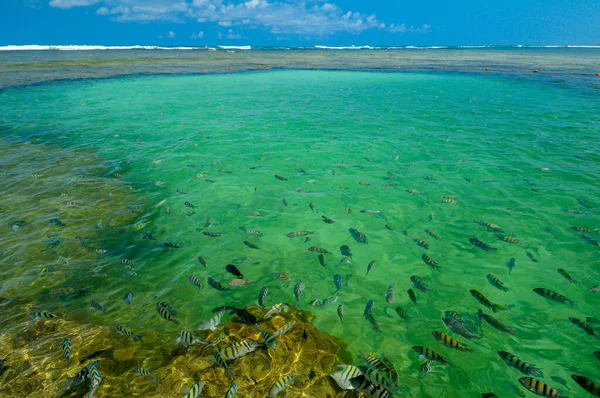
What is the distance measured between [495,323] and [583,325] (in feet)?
4.84

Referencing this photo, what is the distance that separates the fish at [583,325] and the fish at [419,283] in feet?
8.17

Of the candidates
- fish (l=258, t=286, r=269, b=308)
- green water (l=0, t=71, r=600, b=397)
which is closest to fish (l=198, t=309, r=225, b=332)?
green water (l=0, t=71, r=600, b=397)

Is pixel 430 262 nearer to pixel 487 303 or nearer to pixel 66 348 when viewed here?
pixel 487 303

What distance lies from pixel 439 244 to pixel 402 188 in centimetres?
336

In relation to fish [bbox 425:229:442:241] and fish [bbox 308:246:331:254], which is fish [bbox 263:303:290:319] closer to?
fish [bbox 308:246:331:254]

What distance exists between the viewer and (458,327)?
557 centimetres

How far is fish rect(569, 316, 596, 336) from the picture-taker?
5620 millimetres

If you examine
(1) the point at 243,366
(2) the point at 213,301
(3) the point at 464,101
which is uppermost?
(3) the point at 464,101

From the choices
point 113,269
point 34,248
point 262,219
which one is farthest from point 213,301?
point 34,248

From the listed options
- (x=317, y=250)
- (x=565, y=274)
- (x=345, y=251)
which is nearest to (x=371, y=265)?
(x=345, y=251)

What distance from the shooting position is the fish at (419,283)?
6.79m

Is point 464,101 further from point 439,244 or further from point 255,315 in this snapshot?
point 255,315

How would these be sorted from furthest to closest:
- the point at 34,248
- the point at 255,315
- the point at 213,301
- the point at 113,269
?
the point at 34,248 < the point at 113,269 < the point at 213,301 < the point at 255,315

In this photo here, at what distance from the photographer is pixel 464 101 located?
25906 mm
